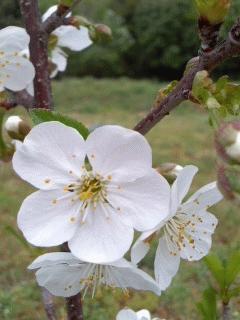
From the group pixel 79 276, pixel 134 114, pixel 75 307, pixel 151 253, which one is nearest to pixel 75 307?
pixel 75 307

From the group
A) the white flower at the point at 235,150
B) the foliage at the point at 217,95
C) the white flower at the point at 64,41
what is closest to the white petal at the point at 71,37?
the white flower at the point at 64,41

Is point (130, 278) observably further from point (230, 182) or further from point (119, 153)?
point (230, 182)

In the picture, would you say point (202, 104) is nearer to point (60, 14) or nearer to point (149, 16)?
point (60, 14)

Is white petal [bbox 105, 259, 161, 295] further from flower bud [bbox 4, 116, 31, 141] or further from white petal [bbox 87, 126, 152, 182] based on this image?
flower bud [bbox 4, 116, 31, 141]

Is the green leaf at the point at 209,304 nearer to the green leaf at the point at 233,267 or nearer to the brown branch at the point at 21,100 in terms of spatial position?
the green leaf at the point at 233,267

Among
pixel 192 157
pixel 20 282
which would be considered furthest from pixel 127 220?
pixel 192 157

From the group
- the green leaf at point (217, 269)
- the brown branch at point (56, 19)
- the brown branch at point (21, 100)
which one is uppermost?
the brown branch at point (56, 19)
